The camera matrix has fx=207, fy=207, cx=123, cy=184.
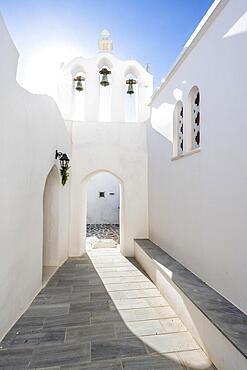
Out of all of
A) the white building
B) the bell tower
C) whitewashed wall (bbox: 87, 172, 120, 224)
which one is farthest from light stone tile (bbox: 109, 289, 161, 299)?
whitewashed wall (bbox: 87, 172, 120, 224)

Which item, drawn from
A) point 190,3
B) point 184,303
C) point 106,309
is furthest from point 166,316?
point 190,3

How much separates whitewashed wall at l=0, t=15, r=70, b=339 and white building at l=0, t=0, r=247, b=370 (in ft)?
0.05

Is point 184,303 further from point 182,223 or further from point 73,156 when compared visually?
point 73,156

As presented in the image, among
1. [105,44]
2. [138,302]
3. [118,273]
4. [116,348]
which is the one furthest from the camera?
[105,44]

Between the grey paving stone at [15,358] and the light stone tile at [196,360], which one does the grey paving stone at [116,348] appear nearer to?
the light stone tile at [196,360]

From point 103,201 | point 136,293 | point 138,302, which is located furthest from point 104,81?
point 103,201

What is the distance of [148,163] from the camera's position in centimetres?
639

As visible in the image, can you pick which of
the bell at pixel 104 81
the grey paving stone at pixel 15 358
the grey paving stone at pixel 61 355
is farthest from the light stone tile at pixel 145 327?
the bell at pixel 104 81

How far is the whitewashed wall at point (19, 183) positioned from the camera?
8.00 ft

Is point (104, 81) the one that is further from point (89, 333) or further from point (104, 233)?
point (104, 233)

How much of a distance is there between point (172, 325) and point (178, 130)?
3533mm

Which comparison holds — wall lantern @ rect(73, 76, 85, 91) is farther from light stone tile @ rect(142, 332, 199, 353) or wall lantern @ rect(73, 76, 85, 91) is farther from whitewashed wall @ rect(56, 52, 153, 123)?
light stone tile @ rect(142, 332, 199, 353)

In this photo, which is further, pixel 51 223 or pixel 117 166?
pixel 117 166

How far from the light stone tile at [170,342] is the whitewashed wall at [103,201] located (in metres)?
11.0
